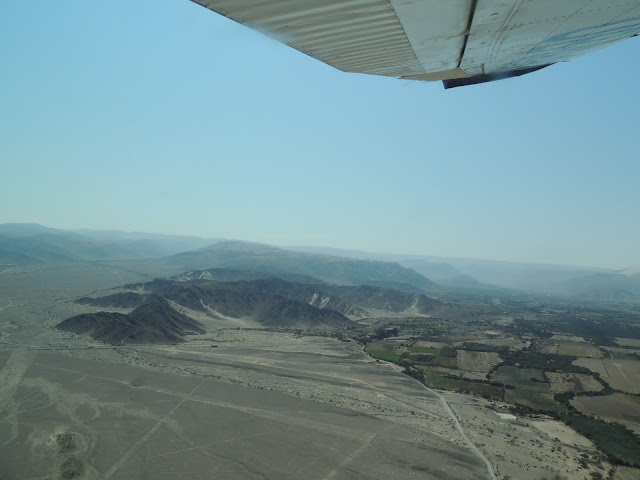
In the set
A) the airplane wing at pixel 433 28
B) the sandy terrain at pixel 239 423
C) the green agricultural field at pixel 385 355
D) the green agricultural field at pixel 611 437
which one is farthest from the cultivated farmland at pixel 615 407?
the airplane wing at pixel 433 28

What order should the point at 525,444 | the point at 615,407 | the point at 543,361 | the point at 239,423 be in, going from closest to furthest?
the point at 525,444
the point at 239,423
the point at 615,407
the point at 543,361

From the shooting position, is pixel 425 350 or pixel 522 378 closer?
pixel 522 378

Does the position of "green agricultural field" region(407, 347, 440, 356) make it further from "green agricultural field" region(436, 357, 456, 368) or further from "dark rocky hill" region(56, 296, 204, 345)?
"dark rocky hill" region(56, 296, 204, 345)

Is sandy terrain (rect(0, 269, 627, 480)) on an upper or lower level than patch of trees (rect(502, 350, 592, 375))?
upper

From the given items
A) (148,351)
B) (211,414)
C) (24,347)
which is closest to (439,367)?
(211,414)

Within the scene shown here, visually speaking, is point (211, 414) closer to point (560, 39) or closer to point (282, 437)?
point (282, 437)

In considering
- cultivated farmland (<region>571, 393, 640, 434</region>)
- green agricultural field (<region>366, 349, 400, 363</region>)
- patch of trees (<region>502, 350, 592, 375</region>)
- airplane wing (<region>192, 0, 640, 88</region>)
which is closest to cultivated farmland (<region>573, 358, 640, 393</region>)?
patch of trees (<region>502, 350, 592, 375</region>)

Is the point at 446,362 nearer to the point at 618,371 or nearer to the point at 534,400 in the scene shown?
the point at 534,400

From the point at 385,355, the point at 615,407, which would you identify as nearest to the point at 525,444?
the point at 615,407

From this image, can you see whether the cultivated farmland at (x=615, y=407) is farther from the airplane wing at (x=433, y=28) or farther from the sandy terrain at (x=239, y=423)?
the airplane wing at (x=433, y=28)
